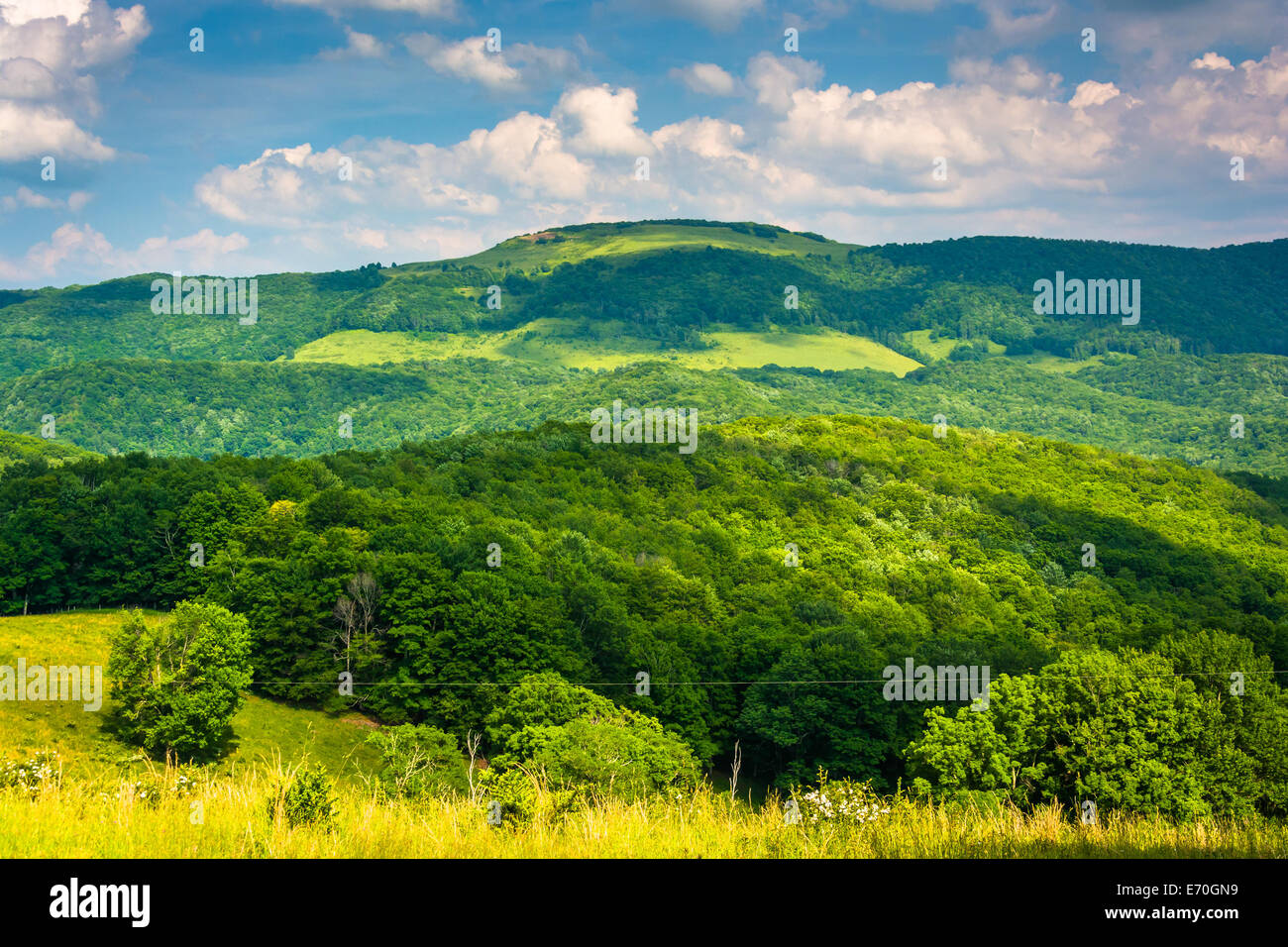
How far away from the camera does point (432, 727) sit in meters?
44.4

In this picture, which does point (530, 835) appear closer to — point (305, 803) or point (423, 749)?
point (305, 803)

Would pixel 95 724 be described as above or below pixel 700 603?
below

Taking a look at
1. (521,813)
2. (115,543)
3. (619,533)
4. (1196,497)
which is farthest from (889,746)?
(1196,497)

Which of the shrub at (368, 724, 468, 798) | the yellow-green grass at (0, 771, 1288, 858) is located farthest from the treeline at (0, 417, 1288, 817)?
the yellow-green grass at (0, 771, 1288, 858)

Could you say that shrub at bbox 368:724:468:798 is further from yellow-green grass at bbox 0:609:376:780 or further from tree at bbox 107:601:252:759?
tree at bbox 107:601:252:759

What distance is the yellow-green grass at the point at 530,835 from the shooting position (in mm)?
6871

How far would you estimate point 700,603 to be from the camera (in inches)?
2427

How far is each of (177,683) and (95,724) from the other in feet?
13.3

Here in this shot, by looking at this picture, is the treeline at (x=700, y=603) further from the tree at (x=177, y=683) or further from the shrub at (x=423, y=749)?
the tree at (x=177, y=683)

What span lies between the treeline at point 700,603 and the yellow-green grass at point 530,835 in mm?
23901

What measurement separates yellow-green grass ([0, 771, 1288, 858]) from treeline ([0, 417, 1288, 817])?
2390 cm

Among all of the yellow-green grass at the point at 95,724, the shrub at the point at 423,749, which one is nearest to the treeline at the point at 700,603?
the yellow-green grass at the point at 95,724

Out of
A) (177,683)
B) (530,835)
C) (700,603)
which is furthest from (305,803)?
(700,603)
